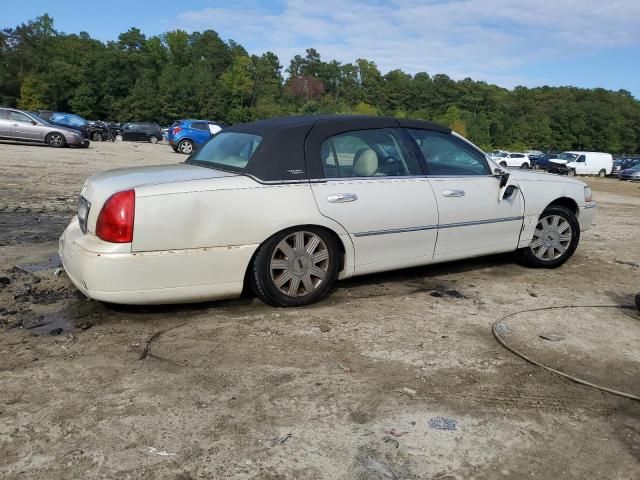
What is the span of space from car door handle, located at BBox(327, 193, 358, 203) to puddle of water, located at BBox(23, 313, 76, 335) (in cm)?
201

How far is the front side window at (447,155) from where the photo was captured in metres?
5.01

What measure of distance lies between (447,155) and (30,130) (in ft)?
68.3

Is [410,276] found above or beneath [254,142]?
beneath

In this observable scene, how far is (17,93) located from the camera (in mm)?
91812

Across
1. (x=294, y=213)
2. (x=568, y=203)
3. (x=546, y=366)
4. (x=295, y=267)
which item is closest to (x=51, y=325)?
(x=295, y=267)

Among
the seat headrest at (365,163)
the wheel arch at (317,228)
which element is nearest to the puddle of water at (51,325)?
the wheel arch at (317,228)

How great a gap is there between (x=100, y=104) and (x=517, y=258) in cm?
10178

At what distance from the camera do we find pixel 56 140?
2225cm

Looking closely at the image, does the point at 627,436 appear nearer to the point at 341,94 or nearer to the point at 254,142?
the point at 254,142

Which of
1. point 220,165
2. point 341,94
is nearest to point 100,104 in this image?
point 341,94

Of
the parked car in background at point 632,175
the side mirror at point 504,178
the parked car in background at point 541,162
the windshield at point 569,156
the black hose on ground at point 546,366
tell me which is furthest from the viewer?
the parked car in background at point 541,162

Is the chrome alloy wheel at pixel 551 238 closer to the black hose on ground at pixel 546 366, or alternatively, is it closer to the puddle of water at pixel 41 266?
the black hose on ground at pixel 546 366

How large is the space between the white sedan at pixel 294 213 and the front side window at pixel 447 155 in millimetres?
13

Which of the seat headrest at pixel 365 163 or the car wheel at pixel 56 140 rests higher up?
the seat headrest at pixel 365 163
